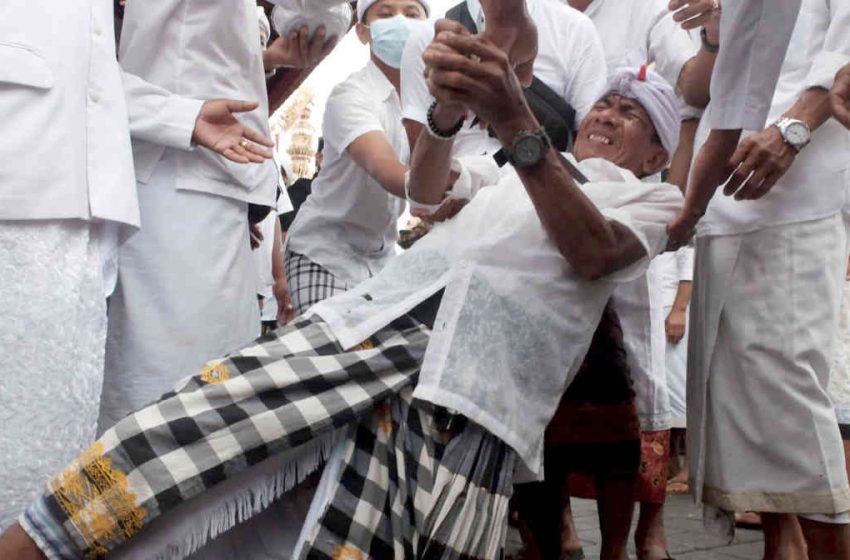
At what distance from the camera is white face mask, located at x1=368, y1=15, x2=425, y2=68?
3402 millimetres

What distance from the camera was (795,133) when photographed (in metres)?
2.40

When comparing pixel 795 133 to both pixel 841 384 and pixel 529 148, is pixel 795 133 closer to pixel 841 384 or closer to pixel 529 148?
pixel 529 148

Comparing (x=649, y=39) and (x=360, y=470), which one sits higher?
(x=649, y=39)

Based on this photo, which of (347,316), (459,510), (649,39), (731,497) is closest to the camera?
(459,510)

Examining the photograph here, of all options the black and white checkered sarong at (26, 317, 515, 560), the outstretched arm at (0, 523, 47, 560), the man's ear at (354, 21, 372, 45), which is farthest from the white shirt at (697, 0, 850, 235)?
the outstretched arm at (0, 523, 47, 560)

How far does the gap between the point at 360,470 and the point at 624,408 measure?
0.92 m

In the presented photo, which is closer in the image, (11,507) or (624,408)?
(11,507)

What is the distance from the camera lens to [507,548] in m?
3.67

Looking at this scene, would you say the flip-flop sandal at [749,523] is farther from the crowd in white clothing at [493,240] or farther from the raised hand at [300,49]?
the raised hand at [300,49]

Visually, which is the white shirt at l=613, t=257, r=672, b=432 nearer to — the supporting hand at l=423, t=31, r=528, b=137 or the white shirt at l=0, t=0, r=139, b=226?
the supporting hand at l=423, t=31, r=528, b=137

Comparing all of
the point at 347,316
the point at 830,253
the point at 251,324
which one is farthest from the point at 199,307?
the point at 830,253

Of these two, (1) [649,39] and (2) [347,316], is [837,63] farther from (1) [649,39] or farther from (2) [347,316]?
(2) [347,316]

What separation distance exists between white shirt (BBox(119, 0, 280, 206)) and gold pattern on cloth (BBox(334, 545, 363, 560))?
0.97m

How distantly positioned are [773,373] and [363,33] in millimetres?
1906
